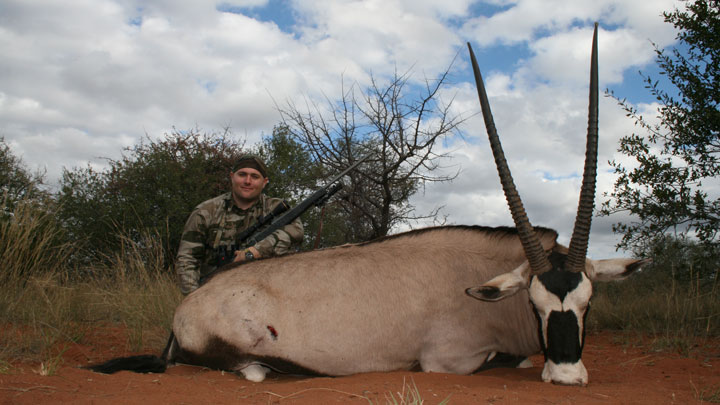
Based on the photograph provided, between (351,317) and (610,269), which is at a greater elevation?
(610,269)

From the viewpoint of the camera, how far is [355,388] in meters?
3.11

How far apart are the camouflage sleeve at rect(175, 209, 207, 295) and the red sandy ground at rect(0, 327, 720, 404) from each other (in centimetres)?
128

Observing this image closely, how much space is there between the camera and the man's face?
218 inches

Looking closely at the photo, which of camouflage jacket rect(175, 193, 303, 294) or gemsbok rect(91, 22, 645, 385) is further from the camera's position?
camouflage jacket rect(175, 193, 303, 294)

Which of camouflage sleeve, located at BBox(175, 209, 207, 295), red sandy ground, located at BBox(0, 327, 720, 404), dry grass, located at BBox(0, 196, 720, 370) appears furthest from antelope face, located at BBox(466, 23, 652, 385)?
camouflage sleeve, located at BBox(175, 209, 207, 295)

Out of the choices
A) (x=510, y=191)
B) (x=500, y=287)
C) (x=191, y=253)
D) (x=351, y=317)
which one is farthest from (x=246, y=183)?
(x=500, y=287)

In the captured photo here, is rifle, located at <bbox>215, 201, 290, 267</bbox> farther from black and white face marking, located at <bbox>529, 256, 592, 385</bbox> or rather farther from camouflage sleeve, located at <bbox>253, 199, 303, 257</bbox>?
black and white face marking, located at <bbox>529, 256, 592, 385</bbox>

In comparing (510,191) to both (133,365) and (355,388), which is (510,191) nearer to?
(355,388)

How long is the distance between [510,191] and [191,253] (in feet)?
10.2

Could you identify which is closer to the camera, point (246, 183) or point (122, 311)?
point (246, 183)

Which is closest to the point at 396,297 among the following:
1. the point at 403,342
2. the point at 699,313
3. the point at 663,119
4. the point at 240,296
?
the point at 403,342

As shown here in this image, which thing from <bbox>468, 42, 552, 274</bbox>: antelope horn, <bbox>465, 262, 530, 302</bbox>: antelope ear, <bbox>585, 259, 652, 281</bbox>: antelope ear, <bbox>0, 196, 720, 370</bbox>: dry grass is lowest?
<bbox>0, 196, 720, 370</bbox>: dry grass

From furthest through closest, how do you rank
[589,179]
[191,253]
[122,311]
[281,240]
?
[122,311] < [281,240] < [191,253] < [589,179]

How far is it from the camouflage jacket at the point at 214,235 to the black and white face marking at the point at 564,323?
2.70 m
